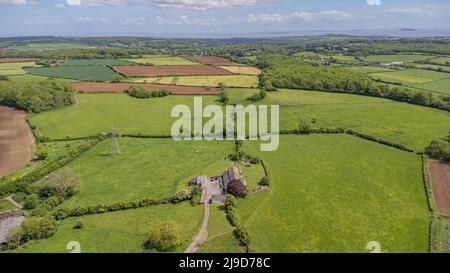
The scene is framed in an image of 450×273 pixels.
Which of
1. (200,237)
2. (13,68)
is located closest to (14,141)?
(200,237)

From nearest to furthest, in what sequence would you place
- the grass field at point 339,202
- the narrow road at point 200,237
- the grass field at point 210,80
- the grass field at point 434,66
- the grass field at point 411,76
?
the narrow road at point 200,237, the grass field at point 339,202, the grass field at point 210,80, the grass field at point 411,76, the grass field at point 434,66

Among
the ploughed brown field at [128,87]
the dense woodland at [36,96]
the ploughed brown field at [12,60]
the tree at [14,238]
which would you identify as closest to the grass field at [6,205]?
the tree at [14,238]

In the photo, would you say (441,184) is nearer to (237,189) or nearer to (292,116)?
(237,189)

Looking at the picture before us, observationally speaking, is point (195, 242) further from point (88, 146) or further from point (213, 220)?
point (88, 146)

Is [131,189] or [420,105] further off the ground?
[420,105]

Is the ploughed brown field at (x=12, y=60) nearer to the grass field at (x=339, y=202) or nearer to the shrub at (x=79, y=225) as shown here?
the grass field at (x=339, y=202)

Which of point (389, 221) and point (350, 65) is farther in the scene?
point (350, 65)

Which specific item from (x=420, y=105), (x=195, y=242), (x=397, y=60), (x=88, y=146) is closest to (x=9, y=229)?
(x=195, y=242)
